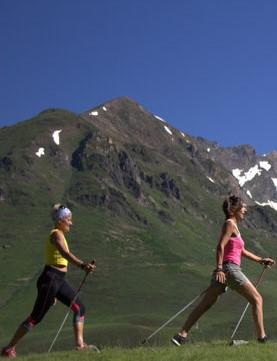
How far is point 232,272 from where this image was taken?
16.0 meters

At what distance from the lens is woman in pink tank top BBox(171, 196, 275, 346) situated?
1587 centimetres

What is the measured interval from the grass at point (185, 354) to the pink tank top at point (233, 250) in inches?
76.6

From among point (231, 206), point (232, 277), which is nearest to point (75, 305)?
point (232, 277)

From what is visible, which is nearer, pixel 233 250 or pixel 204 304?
pixel 233 250

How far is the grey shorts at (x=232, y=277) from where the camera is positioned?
626 inches

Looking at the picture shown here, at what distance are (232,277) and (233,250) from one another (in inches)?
25.3

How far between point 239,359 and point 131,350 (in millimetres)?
2932

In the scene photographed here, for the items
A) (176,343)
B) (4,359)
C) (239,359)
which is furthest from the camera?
(176,343)

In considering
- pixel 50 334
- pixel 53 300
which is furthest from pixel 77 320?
pixel 50 334

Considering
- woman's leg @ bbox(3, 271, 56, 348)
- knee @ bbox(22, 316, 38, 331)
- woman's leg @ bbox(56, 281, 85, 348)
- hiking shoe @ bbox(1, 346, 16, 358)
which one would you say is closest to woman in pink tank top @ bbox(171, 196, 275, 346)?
woman's leg @ bbox(56, 281, 85, 348)

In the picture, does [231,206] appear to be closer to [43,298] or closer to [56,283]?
[56,283]

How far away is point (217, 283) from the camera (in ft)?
53.1

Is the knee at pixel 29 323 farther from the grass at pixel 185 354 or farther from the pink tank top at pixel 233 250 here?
the pink tank top at pixel 233 250

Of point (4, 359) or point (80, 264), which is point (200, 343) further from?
point (4, 359)
